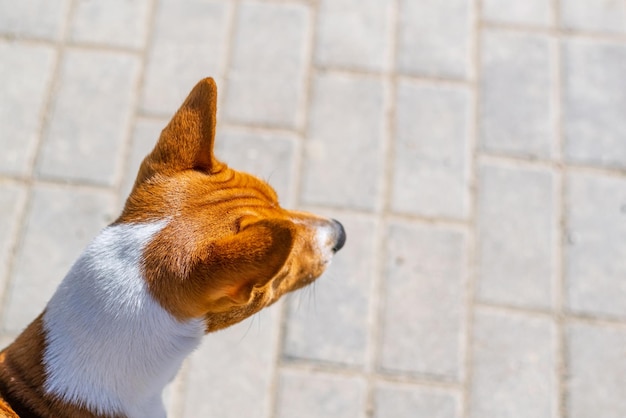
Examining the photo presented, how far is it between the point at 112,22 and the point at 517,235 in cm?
278

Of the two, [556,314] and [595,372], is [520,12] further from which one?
[595,372]

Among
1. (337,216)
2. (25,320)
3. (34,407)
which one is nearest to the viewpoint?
(34,407)

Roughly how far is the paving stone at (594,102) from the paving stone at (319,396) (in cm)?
189

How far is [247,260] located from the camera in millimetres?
2393

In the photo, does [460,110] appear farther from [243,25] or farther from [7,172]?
[7,172]

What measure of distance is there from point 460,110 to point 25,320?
2.73 meters

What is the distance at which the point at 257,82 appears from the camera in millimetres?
4582

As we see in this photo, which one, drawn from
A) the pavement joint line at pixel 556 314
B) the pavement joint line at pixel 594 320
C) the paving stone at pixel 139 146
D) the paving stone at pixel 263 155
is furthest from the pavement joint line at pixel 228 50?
the pavement joint line at pixel 594 320

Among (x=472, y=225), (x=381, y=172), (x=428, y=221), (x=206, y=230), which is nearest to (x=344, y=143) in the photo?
(x=381, y=172)

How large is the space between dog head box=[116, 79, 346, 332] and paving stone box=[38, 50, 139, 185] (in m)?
1.61

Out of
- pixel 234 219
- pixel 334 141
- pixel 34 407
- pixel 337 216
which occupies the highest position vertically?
pixel 334 141

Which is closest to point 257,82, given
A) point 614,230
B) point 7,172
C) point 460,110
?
point 460,110

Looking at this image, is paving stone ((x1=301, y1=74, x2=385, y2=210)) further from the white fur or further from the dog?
the white fur

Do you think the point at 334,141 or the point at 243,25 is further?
the point at 243,25
